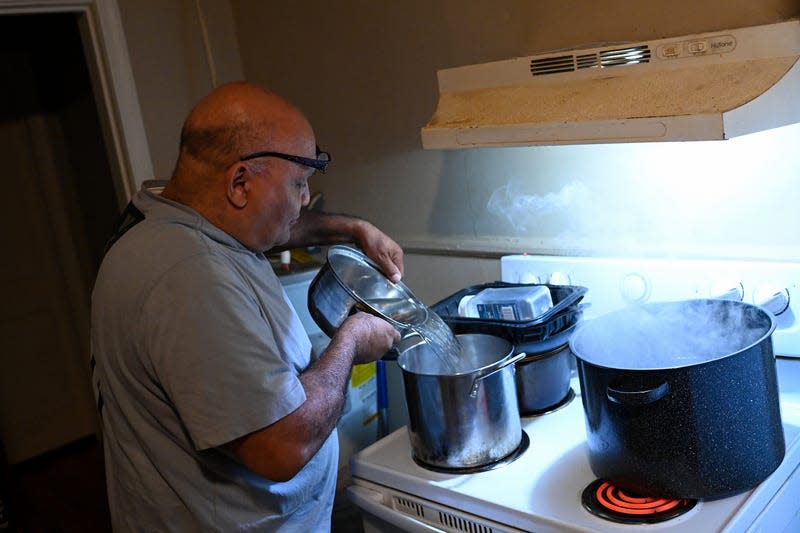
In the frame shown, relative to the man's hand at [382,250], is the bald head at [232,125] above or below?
above

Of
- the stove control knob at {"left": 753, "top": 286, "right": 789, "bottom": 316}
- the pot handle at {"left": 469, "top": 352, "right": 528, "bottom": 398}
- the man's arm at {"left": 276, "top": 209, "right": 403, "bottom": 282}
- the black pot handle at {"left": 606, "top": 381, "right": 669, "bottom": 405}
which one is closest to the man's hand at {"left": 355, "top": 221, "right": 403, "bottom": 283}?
the man's arm at {"left": 276, "top": 209, "right": 403, "bottom": 282}

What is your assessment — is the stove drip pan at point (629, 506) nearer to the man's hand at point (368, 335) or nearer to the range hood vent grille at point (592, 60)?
the man's hand at point (368, 335)

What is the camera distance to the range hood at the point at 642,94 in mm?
1264

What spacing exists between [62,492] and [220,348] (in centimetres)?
307

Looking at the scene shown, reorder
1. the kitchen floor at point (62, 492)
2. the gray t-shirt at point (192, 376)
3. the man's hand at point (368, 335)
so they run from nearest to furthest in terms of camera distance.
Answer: the gray t-shirt at point (192, 376) → the man's hand at point (368, 335) → the kitchen floor at point (62, 492)

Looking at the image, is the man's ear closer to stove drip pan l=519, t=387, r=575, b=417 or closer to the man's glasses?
the man's glasses

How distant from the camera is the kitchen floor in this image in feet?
11.4

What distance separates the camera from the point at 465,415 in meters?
1.47

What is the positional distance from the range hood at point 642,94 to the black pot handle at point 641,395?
1.29 feet

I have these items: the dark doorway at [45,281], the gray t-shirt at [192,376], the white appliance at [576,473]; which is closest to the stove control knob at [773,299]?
the white appliance at [576,473]

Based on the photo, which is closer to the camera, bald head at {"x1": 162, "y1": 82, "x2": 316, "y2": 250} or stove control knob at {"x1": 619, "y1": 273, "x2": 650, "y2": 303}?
bald head at {"x1": 162, "y1": 82, "x2": 316, "y2": 250}

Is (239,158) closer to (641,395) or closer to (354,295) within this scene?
(354,295)

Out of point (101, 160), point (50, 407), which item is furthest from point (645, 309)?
point (50, 407)

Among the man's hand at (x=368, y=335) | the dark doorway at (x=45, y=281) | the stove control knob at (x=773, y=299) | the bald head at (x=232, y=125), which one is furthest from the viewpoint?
the dark doorway at (x=45, y=281)
